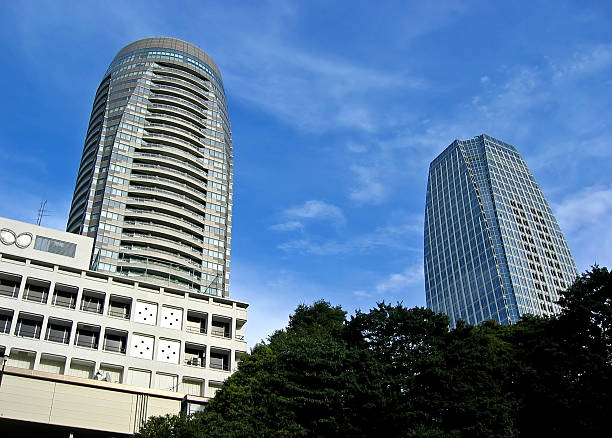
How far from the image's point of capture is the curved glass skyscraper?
10038 cm

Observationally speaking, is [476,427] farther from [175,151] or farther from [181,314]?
[175,151]

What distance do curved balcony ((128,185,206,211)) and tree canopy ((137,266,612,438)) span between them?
5885 cm

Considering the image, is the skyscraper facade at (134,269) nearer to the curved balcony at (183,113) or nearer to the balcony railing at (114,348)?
the balcony railing at (114,348)

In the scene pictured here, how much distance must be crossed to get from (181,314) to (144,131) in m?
45.6

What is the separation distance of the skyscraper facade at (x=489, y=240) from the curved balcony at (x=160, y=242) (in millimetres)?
81701

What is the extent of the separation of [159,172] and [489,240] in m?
93.9

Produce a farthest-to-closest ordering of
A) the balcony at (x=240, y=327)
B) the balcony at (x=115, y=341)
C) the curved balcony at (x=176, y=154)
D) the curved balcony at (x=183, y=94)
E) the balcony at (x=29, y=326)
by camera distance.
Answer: the curved balcony at (x=183, y=94), the curved balcony at (x=176, y=154), the balcony at (x=240, y=327), the balcony at (x=115, y=341), the balcony at (x=29, y=326)

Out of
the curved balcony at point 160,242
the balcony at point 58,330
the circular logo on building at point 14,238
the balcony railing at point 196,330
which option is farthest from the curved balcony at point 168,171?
the balcony at point 58,330

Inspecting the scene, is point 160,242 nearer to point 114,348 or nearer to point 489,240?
point 114,348

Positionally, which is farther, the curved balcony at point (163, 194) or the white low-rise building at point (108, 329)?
the curved balcony at point (163, 194)

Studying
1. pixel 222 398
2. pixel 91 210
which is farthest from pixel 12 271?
pixel 222 398

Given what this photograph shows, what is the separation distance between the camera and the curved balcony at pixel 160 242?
10000 centimetres

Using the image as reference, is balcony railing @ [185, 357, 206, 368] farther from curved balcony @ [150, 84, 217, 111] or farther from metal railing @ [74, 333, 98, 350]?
curved balcony @ [150, 84, 217, 111]

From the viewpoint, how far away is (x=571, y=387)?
43875 millimetres
